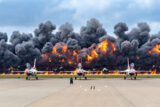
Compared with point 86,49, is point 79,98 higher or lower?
lower

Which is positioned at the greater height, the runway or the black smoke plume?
the black smoke plume

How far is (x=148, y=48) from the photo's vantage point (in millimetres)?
135625

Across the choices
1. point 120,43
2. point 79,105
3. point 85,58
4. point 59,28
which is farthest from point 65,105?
point 59,28

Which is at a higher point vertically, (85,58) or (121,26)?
(121,26)

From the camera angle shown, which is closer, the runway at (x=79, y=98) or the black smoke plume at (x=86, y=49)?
the runway at (x=79, y=98)

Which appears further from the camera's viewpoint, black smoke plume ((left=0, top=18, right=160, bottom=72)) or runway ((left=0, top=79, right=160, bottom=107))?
black smoke plume ((left=0, top=18, right=160, bottom=72))

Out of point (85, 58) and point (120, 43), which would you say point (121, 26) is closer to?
point (120, 43)

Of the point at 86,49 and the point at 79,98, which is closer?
the point at 79,98

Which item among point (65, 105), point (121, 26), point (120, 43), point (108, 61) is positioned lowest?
point (65, 105)

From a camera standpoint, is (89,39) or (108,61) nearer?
(108,61)

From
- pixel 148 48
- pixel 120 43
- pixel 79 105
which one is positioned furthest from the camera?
pixel 120 43

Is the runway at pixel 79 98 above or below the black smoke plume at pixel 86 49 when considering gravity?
below

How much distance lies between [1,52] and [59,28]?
39845 millimetres

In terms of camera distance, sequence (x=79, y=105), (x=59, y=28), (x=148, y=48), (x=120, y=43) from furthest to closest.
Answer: (x=59, y=28) → (x=120, y=43) → (x=148, y=48) → (x=79, y=105)
